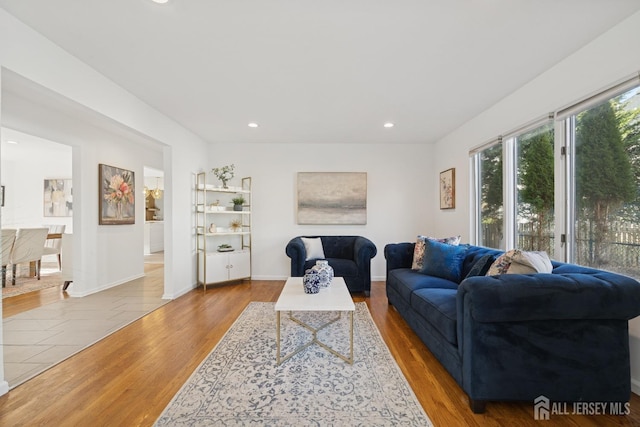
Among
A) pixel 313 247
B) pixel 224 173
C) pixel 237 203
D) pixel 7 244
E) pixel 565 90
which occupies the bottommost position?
pixel 313 247

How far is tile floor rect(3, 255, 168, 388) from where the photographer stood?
225 cm

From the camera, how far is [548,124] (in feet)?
8.75

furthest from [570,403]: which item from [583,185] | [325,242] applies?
[325,242]

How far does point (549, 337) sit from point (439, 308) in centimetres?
65

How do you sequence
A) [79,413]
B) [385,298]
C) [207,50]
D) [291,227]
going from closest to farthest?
[79,413] → [207,50] → [385,298] → [291,227]

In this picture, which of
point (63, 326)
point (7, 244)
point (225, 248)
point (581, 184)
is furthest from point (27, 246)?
point (581, 184)

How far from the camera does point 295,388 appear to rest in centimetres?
189

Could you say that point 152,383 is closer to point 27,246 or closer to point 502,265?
point 502,265

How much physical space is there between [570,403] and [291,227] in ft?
13.3

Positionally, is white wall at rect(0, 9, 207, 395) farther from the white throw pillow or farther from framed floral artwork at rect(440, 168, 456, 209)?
framed floral artwork at rect(440, 168, 456, 209)

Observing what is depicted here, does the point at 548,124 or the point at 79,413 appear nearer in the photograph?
the point at 79,413

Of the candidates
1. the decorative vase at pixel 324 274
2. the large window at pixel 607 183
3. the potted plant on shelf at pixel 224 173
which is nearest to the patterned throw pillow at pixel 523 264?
the large window at pixel 607 183

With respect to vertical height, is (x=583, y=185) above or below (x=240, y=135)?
below

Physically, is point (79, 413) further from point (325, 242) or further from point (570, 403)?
point (325, 242)
